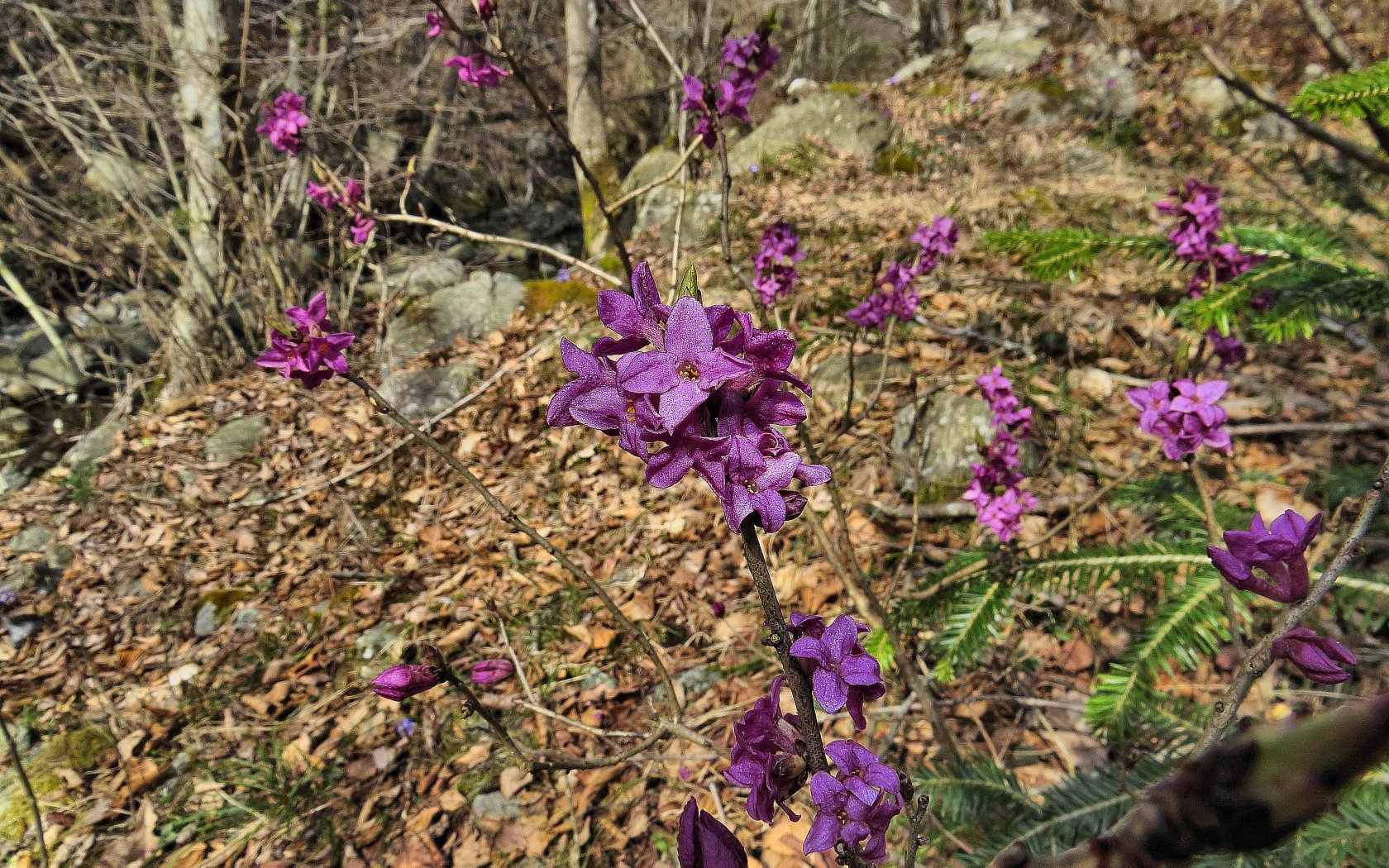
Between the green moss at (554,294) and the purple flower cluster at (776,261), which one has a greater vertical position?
the purple flower cluster at (776,261)

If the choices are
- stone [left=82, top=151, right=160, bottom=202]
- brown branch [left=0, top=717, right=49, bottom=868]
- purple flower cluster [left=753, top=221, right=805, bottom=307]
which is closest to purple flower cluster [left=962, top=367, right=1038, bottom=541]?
purple flower cluster [left=753, top=221, right=805, bottom=307]

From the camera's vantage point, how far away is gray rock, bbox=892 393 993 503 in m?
3.37

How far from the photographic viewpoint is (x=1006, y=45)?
12039 millimetres

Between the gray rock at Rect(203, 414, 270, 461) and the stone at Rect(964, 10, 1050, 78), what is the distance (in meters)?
11.9

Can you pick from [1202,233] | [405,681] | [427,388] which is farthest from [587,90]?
[405,681]

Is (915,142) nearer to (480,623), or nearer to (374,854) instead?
(480,623)

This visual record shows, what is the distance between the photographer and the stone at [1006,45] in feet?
37.3

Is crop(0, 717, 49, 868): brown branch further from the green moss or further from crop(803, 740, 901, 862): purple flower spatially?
the green moss

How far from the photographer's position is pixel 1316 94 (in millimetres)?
1533

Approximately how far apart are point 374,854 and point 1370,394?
4.72 m

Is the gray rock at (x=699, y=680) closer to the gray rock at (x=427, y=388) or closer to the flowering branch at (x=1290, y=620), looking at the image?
the flowering branch at (x=1290, y=620)

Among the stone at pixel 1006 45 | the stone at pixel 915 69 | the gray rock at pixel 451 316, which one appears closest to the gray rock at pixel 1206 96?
the stone at pixel 1006 45

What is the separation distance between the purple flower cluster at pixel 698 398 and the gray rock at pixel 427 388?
16.9 ft

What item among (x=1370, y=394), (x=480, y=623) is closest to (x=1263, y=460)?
(x=1370, y=394)
